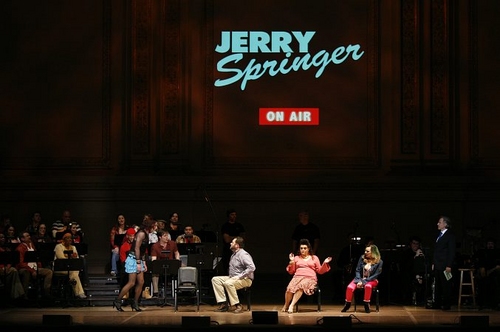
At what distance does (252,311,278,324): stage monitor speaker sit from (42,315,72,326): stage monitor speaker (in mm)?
3012

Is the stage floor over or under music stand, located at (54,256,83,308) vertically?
under

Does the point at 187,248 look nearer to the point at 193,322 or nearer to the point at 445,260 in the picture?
the point at 193,322

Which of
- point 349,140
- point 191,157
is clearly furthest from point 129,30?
point 349,140

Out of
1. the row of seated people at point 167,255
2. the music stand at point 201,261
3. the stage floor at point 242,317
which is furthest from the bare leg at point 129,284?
the music stand at point 201,261

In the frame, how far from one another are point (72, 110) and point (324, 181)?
623 cm

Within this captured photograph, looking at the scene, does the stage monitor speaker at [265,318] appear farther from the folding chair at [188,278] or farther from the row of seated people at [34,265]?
the row of seated people at [34,265]

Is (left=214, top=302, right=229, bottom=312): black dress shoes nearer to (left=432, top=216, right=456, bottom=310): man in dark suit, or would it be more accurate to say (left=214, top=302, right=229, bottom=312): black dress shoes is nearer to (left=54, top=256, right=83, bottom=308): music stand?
(left=54, top=256, right=83, bottom=308): music stand

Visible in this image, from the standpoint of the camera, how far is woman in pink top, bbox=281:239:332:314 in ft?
67.4

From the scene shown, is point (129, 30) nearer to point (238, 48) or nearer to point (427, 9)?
point (238, 48)

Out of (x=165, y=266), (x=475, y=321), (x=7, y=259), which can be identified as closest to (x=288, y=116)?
(x=165, y=266)

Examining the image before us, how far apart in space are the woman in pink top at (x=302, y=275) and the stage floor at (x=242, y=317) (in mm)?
331

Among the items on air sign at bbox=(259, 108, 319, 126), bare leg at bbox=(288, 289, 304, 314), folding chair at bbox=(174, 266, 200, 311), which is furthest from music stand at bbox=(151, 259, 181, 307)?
on air sign at bbox=(259, 108, 319, 126)

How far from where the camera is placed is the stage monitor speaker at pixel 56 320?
18.0m

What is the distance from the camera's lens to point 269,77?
86.9 feet
